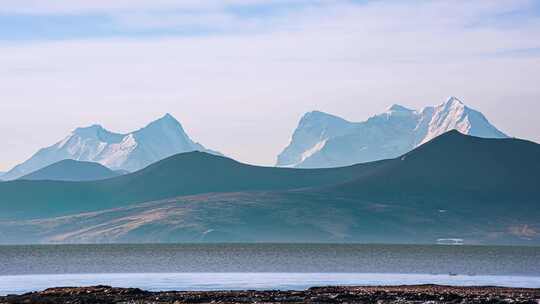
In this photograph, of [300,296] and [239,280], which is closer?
[300,296]

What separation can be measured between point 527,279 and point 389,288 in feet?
154

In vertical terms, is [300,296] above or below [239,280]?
below

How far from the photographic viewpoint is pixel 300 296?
11200 cm

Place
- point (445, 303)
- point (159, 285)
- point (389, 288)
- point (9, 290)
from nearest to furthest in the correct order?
point (445, 303), point (389, 288), point (9, 290), point (159, 285)

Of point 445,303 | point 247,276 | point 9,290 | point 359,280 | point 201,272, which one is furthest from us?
point 201,272

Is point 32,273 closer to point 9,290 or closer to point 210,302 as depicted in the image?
point 9,290

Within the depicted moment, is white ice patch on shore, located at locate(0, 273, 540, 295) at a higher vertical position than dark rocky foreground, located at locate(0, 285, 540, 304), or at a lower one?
higher

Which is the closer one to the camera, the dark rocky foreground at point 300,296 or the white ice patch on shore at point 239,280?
the dark rocky foreground at point 300,296

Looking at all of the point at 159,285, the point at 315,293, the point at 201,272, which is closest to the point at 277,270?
the point at 201,272

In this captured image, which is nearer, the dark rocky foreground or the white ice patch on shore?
the dark rocky foreground

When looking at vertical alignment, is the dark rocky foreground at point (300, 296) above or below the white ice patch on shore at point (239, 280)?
below

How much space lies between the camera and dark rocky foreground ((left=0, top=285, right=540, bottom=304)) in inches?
4213

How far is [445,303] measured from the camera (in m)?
104

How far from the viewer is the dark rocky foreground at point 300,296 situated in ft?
351
